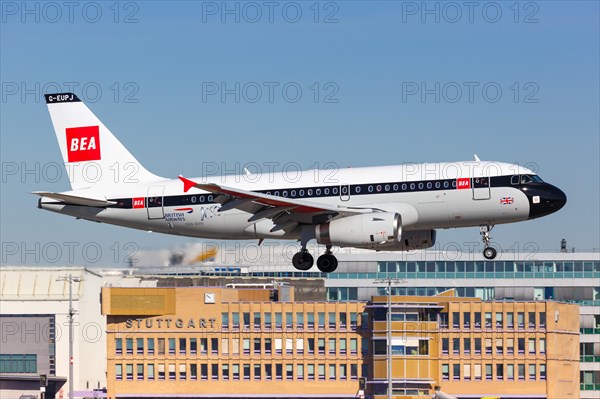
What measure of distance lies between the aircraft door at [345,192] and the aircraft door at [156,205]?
11.2 meters

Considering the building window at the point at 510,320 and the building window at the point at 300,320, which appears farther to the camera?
the building window at the point at 510,320

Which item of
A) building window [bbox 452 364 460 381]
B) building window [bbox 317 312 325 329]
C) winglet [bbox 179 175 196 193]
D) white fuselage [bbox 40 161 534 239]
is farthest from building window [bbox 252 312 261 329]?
winglet [bbox 179 175 196 193]

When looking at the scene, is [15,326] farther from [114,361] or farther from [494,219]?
[494,219]

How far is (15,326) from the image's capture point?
7057 inches

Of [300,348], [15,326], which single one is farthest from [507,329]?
[15,326]

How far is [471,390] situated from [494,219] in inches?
2686

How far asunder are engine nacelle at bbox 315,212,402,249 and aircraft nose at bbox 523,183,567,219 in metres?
7.42

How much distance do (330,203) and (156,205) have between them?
10988mm

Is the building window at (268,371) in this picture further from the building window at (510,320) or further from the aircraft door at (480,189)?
the aircraft door at (480,189)

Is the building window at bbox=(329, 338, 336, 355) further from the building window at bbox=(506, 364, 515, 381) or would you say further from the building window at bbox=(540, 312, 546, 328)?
the building window at bbox=(540, 312, 546, 328)

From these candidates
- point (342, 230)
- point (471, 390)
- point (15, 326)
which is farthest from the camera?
point (15, 326)

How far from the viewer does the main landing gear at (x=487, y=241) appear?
77.2 metres

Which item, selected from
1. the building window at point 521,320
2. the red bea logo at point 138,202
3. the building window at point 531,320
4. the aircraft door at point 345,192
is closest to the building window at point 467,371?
the building window at point 521,320

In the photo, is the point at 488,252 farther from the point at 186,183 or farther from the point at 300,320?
the point at 300,320
